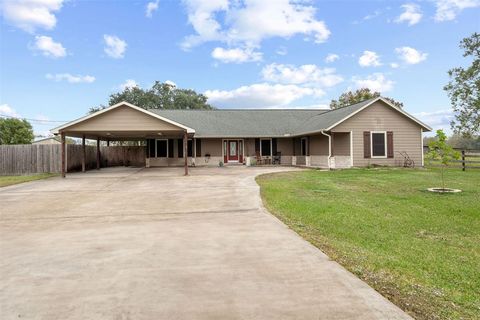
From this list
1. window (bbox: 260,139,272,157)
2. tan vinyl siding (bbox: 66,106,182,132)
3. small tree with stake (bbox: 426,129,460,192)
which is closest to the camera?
small tree with stake (bbox: 426,129,460,192)

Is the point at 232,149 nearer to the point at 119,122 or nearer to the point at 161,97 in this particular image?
the point at 119,122

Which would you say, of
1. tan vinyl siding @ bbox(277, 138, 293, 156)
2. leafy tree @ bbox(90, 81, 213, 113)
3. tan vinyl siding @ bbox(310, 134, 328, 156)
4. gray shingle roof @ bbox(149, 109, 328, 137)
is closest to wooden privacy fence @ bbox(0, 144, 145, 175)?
gray shingle roof @ bbox(149, 109, 328, 137)

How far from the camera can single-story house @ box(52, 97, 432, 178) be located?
653 inches

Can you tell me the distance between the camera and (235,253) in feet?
14.8

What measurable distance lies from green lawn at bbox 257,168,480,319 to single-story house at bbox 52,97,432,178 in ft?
28.7

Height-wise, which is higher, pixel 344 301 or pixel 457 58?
pixel 457 58

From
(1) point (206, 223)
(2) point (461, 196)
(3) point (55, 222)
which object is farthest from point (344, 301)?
(2) point (461, 196)

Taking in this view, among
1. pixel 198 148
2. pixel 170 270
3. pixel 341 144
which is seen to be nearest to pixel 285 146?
pixel 341 144

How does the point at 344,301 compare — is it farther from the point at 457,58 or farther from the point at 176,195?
the point at 457,58

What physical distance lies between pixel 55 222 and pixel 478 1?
65.8ft

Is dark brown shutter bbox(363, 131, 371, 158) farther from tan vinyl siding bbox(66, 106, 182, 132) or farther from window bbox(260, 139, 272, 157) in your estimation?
tan vinyl siding bbox(66, 106, 182, 132)

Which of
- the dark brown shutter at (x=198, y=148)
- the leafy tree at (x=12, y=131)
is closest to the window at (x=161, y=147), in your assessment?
the dark brown shutter at (x=198, y=148)

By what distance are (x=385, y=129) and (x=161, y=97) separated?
117 ft

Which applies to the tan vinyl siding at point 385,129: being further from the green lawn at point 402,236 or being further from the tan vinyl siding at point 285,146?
the green lawn at point 402,236
